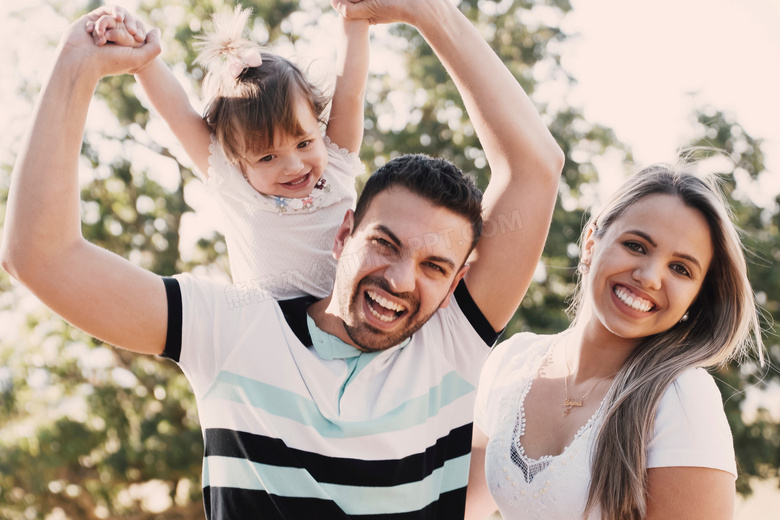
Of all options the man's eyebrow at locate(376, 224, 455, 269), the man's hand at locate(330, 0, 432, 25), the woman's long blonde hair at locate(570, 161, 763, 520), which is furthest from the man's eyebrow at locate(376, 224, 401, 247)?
the woman's long blonde hair at locate(570, 161, 763, 520)

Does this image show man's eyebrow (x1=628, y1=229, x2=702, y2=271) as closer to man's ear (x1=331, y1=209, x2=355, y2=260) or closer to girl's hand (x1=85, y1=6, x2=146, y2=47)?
man's ear (x1=331, y1=209, x2=355, y2=260)

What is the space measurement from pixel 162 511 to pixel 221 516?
16.8 ft

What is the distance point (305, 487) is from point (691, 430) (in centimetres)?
85

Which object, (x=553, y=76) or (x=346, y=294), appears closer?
(x=346, y=294)

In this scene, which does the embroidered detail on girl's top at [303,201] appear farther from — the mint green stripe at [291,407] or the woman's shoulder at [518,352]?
the woman's shoulder at [518,352]

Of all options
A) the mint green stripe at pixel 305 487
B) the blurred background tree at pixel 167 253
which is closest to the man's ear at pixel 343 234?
the mint green stripe at pixel 305 487

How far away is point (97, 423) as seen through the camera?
218 inches

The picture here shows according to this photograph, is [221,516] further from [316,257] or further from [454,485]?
[316,257]

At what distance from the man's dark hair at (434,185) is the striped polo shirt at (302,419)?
315mm

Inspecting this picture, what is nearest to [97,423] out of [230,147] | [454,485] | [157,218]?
[157,218]

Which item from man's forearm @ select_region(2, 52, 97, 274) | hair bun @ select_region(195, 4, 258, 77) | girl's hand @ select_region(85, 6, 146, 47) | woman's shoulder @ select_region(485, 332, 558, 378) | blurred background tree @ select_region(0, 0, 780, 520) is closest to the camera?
man's forearm @ select_region(2, 52, 97, 274)

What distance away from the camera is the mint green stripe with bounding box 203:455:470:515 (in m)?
1.24

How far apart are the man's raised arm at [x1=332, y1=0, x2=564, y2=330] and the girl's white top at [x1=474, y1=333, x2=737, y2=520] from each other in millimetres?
439

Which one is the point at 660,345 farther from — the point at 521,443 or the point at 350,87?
the point at 350,87
